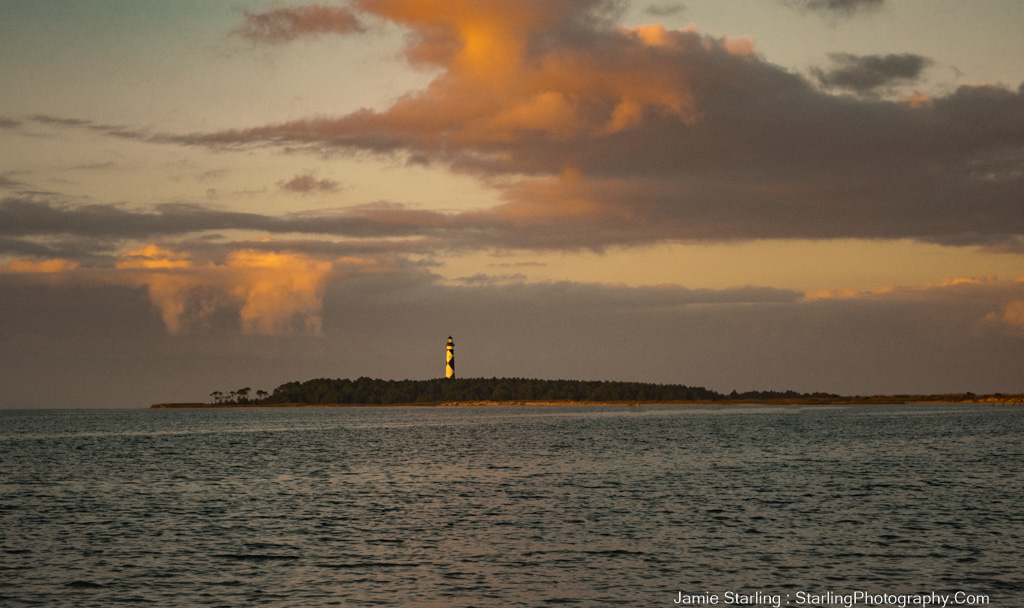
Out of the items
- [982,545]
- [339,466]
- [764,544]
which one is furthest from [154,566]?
[339,466]

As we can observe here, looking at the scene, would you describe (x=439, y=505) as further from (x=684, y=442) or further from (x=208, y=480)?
(x=684, y=442)

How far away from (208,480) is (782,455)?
5049 centimetres

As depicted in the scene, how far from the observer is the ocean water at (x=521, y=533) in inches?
1067

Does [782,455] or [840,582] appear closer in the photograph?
[840,582]

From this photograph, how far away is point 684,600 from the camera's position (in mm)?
25672

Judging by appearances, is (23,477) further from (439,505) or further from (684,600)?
(684,600)

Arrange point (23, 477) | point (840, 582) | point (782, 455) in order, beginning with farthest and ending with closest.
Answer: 1. point (782, 455)
2. point (23, 477)
3. point (840, 582)

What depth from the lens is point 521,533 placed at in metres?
37.2

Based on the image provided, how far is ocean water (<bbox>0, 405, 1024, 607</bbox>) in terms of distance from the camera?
27.1 metres

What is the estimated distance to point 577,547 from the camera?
111ft

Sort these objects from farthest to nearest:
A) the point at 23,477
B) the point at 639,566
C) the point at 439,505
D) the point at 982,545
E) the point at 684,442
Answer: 1. the point at 684,442
2. the point at 23,477
3. the point at 439,505
4. the point at 982,545
5. the point at 639,566

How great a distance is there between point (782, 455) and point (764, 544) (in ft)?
165

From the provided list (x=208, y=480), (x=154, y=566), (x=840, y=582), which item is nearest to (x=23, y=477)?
(x=208, y=480)

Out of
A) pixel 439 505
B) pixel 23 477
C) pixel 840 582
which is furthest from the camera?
pixel 23 477
